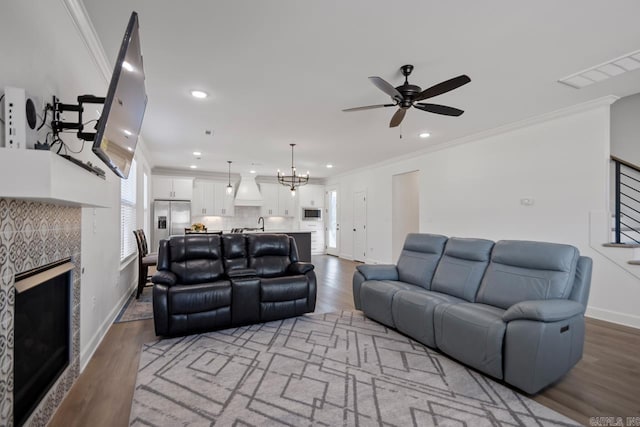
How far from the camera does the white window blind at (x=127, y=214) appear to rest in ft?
13.4

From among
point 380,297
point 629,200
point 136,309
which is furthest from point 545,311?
Answer: point 136,309

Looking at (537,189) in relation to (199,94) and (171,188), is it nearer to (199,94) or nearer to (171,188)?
(199,94)

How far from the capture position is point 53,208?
1.84m

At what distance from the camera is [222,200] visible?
905 centimetres

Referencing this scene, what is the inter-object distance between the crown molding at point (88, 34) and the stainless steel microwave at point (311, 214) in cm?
749

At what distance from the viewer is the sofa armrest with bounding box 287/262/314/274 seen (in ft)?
12.7

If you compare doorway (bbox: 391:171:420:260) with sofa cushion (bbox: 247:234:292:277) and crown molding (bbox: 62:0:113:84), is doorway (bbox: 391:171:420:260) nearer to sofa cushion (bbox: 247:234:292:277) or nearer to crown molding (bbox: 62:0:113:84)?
sofa cushion (bbox: 247:234:292:277)

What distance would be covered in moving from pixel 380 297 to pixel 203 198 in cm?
698

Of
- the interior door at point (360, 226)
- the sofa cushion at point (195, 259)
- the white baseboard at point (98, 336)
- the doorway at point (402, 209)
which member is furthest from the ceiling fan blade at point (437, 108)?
the interior door at point (360, 226)

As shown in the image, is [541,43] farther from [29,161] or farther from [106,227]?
[106,227]

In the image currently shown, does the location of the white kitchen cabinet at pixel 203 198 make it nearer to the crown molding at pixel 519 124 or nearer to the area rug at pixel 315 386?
the crown molding at pixel 519 124

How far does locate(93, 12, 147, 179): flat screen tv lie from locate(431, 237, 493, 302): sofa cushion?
10.1 ft

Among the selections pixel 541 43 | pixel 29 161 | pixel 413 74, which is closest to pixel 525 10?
pixel 541 43

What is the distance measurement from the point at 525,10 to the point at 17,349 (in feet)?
11.9
